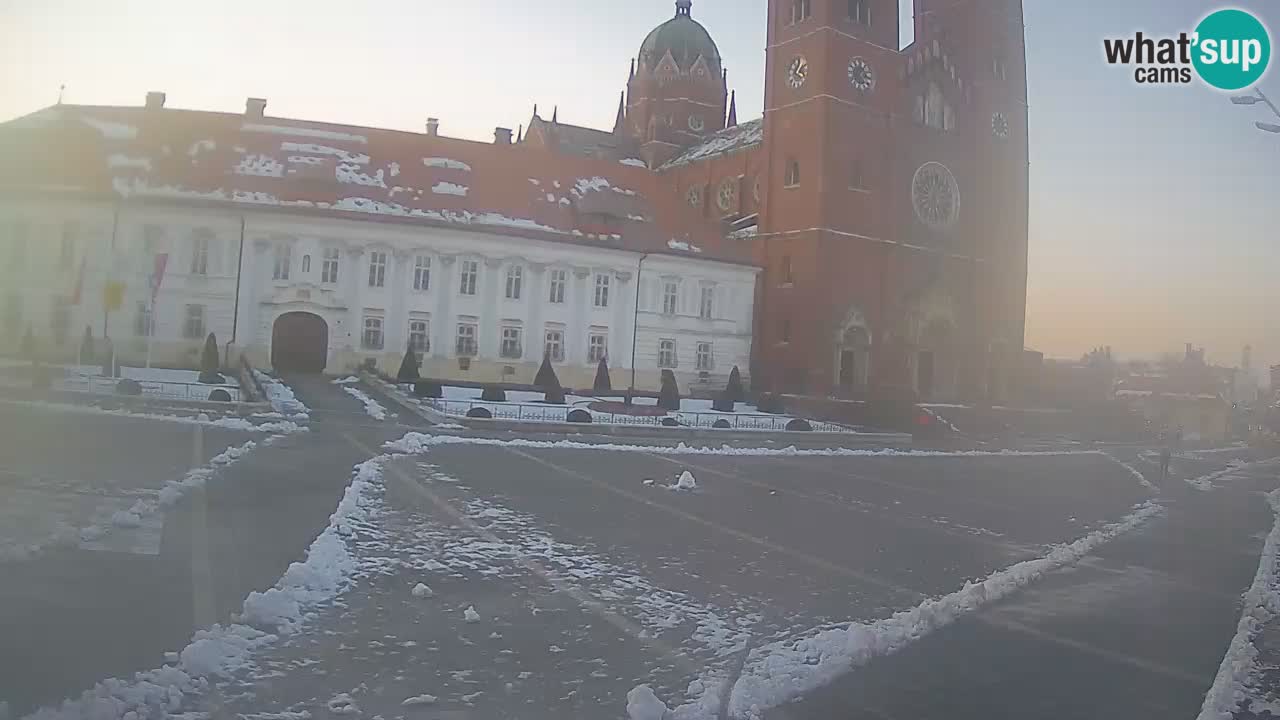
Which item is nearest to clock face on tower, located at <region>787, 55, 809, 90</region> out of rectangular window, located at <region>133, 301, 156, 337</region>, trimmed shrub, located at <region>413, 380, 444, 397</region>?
trimmed shrub, located at <region>413, 380, 444, 397</region>

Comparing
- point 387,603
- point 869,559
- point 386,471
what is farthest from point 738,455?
point 387,603

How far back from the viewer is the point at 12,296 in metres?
37.3

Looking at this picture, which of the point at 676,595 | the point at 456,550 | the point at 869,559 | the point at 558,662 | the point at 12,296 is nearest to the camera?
the point at 558,662

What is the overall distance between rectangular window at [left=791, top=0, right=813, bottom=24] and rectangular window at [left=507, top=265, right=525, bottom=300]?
1867cm

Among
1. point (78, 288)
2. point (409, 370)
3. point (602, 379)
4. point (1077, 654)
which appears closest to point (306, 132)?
point (78, 288)

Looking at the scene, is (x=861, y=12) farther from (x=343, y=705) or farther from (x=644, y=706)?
(x=343, y=705)

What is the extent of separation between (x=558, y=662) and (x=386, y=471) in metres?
10.3

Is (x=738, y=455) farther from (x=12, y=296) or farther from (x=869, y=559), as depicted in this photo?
(x=12, y=296)

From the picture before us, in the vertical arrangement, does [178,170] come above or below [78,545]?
above

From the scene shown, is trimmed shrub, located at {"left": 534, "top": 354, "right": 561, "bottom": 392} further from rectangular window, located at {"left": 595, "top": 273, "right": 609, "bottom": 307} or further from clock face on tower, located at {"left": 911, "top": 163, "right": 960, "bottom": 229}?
clock face on tower, located at {"left": 911, "top": 163, "right": 960, "bottom": 229}

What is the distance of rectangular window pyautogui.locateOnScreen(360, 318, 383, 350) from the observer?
4025 cm

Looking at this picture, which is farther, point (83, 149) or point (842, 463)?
point (83, 149)

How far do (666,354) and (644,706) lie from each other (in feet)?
131

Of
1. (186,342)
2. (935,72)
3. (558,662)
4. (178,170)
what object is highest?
(935,72)
